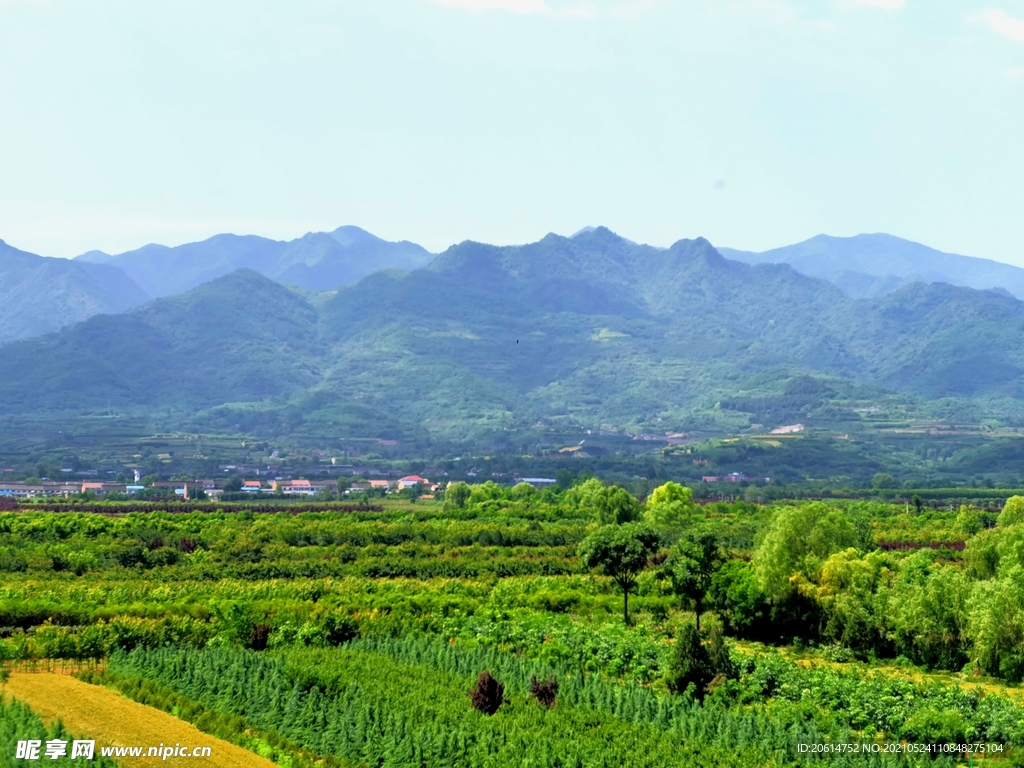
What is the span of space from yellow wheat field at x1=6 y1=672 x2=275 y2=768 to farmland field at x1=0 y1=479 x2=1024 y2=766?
0.72 ft

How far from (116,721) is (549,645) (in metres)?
14.0

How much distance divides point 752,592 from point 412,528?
34.3 meters

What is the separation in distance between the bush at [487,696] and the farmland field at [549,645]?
0.04m

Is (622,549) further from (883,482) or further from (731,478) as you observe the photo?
(731,478)

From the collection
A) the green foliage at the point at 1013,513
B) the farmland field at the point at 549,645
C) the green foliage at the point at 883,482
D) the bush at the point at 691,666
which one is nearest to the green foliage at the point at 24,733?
the farmland field at the point at 549,645

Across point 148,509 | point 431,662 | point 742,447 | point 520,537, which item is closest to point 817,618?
point 431,662

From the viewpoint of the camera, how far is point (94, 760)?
22906 millimetres

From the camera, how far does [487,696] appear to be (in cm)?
2762

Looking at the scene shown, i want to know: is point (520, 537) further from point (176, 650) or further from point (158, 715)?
point (158, 715)

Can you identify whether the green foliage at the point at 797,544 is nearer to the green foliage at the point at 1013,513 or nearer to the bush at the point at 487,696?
the green foliage at the point at 1013,513

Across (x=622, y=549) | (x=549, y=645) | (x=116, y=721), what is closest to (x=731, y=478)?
(x=622, y=549)

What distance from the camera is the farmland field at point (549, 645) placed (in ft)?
84.8

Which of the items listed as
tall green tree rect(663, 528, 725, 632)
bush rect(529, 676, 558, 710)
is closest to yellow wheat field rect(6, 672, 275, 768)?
bush rect(529, 676, 558, 710)

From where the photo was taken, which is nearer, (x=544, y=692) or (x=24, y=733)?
(x=24, y=733)
